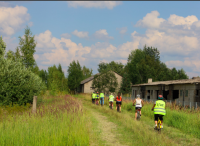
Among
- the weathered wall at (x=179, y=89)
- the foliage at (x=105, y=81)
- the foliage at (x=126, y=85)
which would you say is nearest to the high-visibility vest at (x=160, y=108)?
the weathered wall at (x=179, y=89)

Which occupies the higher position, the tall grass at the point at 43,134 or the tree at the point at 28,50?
the tree at the point at 28,50

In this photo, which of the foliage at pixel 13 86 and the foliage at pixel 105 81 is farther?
the foliage at pixel 105 81

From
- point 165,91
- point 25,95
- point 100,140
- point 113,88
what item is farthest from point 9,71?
point 113,88

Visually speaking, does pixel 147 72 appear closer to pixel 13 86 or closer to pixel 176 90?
pixel 176 90

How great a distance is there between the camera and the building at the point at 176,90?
22391 mm

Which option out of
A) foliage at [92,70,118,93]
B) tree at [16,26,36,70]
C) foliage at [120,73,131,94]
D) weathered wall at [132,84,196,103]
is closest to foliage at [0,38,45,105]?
tree at [16,26,36,70]

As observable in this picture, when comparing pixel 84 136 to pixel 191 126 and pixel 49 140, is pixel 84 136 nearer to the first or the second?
pixel 49 140

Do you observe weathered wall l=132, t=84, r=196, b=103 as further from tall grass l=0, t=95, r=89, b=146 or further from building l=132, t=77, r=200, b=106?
tall grass l=0, t=95, r=89, b=146

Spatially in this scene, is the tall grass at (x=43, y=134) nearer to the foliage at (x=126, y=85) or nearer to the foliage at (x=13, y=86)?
the foliage at (x=13, y=86)

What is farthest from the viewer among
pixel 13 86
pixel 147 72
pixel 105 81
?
pixel 147 72

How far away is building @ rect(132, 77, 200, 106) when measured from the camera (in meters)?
22.4

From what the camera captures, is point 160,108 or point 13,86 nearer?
point 160,108

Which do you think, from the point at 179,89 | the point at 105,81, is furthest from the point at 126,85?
the point at 179,89

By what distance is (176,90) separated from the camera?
28.7 metres
